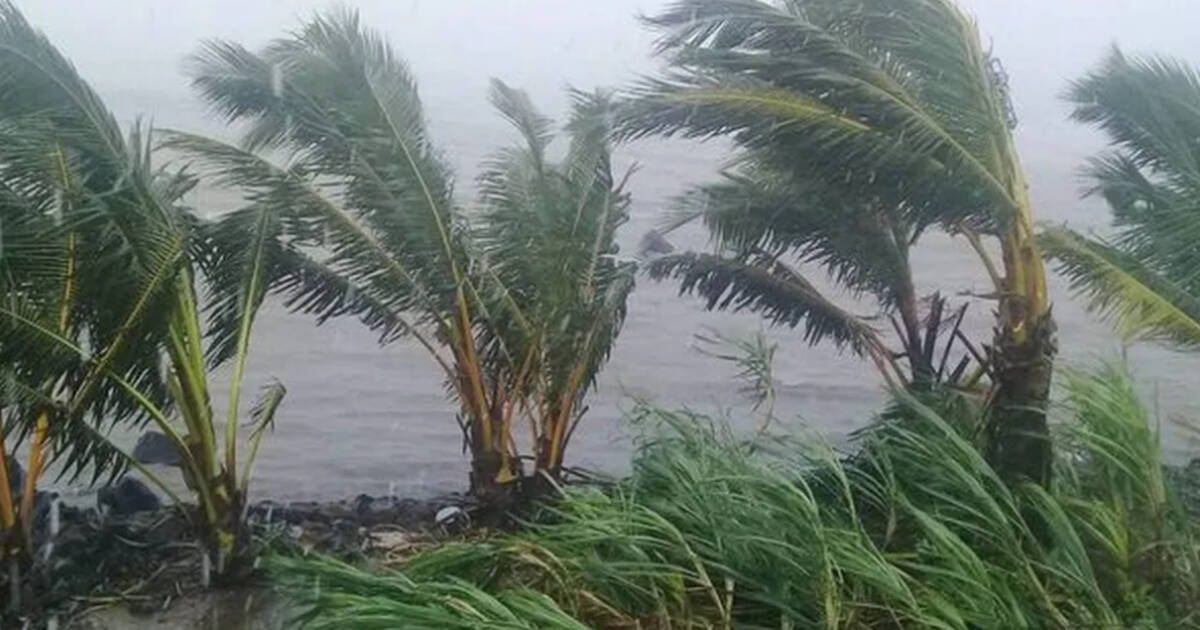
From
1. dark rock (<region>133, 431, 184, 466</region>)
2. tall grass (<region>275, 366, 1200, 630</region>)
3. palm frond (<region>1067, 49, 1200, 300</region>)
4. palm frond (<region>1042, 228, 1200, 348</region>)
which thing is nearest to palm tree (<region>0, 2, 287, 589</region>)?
tall grass (<region>275, 366, 1200, 630</region>)

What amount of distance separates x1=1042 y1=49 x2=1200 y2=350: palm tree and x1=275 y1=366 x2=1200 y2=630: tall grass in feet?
1.81

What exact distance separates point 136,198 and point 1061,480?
4273mm

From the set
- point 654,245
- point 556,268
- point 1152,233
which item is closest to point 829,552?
point 1152,233

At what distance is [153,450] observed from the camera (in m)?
11.0

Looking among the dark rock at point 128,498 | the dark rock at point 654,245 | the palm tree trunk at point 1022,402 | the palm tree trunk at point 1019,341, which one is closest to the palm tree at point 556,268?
the palm tree trunk at point 1019,341

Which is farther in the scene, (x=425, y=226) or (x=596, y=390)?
(x=596, y=390)

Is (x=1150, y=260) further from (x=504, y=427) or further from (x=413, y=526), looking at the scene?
(x=413, y=526)

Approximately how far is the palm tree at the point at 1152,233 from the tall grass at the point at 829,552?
55 cm

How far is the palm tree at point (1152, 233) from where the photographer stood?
708 cm

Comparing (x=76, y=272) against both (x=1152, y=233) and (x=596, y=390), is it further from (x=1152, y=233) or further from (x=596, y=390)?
(x=596, y=390)

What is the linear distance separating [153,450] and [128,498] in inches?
24.7

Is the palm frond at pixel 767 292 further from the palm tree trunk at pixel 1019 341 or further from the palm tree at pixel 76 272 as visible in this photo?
the palm tree at pixel 76 272

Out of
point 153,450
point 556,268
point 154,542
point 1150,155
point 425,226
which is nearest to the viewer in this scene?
point 425,226

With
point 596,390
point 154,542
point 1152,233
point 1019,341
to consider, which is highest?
point 1152,233
